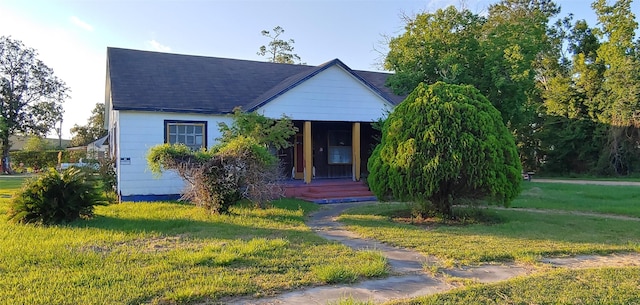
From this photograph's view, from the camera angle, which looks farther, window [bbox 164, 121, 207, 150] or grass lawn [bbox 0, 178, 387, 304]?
window [bbox 164, 121, 207, 150]

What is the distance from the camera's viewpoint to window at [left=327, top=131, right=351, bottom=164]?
1753cm

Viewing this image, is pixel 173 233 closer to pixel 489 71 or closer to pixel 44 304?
pixel 44 304

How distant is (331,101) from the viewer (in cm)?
1451

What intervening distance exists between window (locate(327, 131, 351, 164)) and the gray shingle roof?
2.75 m

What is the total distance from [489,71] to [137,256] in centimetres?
1380

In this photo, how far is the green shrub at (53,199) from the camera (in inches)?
323

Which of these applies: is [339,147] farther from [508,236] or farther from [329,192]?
[508,236]

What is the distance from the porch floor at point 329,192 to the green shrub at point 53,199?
5.55 m

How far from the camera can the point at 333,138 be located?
17.6m

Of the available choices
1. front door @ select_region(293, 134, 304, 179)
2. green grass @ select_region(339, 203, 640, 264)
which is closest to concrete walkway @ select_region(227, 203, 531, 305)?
green grass @ select_region(339, 203, 640, 264)

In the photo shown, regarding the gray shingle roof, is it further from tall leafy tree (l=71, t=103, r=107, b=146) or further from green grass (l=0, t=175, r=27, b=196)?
tall leafy tree (l=71, t=103, r=107, b=146)

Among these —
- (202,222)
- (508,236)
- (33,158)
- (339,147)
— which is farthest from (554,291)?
(33,158)

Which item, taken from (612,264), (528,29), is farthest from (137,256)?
(528,29)

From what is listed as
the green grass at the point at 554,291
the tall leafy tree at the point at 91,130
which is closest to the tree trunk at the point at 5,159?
the tall leafy tree at the point at 91,130
